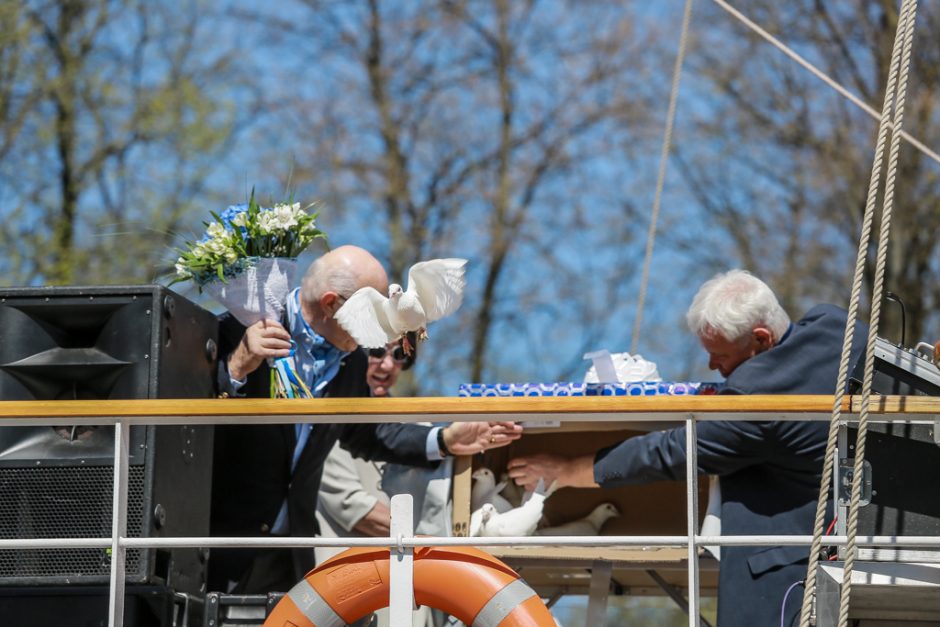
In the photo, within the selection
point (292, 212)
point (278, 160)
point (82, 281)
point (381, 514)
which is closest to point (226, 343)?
point (292, 212)

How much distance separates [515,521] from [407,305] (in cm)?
98

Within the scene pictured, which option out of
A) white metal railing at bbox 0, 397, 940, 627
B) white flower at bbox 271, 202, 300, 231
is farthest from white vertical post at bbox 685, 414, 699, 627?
white flower at bbox 271, 202, 300, 231

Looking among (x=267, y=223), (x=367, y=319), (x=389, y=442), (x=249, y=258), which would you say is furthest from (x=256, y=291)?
(x=389, y=442)

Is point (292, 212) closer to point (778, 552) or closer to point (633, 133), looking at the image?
point (778, 552)

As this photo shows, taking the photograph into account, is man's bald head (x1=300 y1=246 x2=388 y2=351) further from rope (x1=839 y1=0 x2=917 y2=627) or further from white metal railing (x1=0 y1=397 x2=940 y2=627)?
rope (x1=839 y1=0 x2=917 y2=627)

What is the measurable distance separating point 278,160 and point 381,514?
907 cm

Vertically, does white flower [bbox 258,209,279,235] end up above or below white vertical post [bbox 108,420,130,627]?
above

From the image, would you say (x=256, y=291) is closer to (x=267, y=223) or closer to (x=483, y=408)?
(x=267, y=223)

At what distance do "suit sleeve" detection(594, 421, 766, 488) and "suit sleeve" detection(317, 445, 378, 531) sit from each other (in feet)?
3.24

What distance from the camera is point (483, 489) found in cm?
476

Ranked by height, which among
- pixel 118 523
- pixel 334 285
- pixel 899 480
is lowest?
pixel 118 523

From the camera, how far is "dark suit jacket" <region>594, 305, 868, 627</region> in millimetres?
4031

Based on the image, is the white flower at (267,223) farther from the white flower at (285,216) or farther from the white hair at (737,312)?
the white hair at (737,312)

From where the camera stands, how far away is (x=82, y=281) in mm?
12719
